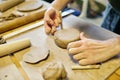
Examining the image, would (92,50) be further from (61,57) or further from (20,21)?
(20,21)

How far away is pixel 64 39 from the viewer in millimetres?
724

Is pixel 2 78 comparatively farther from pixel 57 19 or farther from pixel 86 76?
pixel 57 19

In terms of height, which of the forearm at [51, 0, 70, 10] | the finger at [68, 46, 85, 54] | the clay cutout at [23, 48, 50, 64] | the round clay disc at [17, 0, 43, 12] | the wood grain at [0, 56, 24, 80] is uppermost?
the forearm at [51, 0, 70, 10]

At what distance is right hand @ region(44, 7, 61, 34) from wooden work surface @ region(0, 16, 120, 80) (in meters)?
0.03

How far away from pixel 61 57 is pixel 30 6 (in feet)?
1.53

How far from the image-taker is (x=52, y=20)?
0.89 meters

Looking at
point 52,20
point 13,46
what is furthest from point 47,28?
point 13,46

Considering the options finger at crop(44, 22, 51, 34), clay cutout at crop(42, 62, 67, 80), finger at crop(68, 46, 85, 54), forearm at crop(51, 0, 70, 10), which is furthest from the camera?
forearm at crop(51, 0, 70, 10)

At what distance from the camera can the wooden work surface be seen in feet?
2.01

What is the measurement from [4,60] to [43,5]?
1.52 feet

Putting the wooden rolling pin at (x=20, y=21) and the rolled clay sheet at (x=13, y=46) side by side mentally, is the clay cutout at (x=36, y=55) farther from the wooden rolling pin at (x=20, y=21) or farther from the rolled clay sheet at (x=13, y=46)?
the wooden rolling pin at (x=20, y=21)

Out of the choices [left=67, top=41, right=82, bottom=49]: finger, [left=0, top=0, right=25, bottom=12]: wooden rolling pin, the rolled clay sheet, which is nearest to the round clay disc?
[left=0, top=0, right=25, bottom=12]: wooden rolling pin

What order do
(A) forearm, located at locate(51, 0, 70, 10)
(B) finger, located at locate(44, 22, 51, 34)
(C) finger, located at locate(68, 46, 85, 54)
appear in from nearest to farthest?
(C) finger, located at locate(68, 46, 85, 54), (B) finger, located at locate(44, 22, 51, 34), (A) forearm, located at locate(51, 0, 70, 10)

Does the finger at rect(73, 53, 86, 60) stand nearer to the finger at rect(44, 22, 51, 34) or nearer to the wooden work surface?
the wooden work surface
